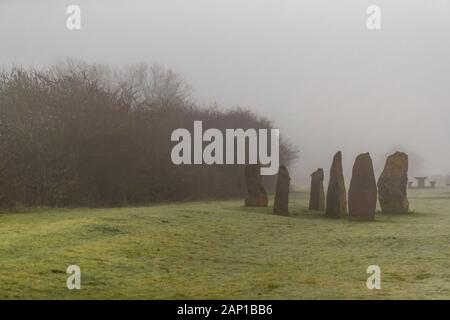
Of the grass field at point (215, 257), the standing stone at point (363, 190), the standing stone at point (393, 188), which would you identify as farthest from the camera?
the standing stone at point (393, 188)

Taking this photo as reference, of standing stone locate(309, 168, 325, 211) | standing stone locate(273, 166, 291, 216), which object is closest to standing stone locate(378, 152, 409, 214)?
standing stone locate(309, 168, 325, 211)

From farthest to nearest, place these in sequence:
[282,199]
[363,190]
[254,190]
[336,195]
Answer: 1. [254,190]
2. [282,199]
3. [336,195]
4. [363,190]

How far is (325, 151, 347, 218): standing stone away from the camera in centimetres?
2673

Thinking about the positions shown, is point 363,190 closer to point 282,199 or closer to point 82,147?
point 282,199

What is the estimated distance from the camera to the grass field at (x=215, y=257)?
10938 millimetres

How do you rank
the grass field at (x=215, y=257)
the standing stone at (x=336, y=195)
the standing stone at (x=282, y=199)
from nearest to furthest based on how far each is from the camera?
the grass field at (x=215, y=257) → the standing stone at (x=336, y=195) → the standing stone at (x=282, y=199)

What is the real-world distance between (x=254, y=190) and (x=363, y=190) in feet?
22.8

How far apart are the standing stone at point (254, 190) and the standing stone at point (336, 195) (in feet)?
15.0

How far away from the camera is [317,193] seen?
30.3 meters

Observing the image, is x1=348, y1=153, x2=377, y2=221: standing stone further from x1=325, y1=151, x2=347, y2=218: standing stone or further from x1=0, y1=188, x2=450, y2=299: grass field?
x1=0, y1=188, x2=450, y2=299: grass field

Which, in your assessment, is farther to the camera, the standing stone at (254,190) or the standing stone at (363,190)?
the standing stone at (254,190)

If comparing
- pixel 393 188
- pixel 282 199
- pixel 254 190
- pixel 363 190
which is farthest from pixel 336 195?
pixel 254 190

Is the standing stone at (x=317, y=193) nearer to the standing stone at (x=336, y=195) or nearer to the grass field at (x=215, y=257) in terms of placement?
the standing stone at (x=336, y=195)

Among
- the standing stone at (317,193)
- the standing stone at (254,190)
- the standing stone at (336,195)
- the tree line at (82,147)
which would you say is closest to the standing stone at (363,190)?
the standing stone at (336,195)
